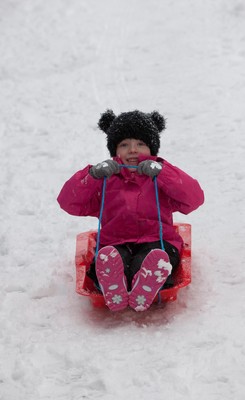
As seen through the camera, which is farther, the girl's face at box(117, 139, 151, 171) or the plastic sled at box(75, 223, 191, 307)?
the girl's face at box(117, 139, 151, 171)

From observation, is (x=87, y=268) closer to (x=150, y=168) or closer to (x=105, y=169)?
(x=105, y=169)

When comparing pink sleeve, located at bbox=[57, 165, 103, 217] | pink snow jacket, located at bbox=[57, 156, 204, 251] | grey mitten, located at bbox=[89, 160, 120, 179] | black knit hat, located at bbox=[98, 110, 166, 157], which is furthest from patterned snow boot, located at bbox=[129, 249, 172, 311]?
black knit hat, located at bbox=[98, 110, 166, 157]

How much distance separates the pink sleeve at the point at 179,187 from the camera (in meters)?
3.51

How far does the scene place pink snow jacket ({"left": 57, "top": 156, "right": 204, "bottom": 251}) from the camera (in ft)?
11.6

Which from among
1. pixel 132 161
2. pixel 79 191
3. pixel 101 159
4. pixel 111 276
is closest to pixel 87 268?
pixel 79 191

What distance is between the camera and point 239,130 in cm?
598

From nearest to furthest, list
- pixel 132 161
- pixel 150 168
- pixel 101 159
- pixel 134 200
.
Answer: pixel 150 168 → pixel 134 200 → pixel 132 161 → pixel 101 159

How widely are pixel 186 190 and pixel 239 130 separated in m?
2.66

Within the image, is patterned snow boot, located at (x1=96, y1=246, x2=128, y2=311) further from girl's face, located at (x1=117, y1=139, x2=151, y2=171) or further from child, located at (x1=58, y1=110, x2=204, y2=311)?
girl's face, located at (x1=117, y1=139, x2=151, y2=171)

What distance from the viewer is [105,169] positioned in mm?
3463

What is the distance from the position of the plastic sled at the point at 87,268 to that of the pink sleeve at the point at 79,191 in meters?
0.30

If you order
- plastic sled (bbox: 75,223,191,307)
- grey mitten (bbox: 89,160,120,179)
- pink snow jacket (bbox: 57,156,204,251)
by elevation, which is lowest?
plastic sled (bbox: 75,223,191,307)

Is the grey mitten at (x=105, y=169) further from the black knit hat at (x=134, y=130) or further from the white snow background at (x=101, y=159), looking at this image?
the white snow background at (x=101, y=159)

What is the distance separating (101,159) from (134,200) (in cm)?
219
